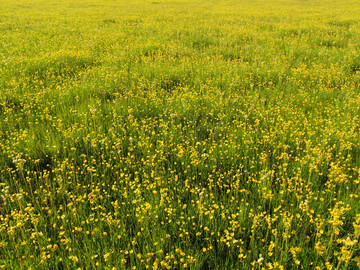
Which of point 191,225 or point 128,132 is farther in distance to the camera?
point 128,132

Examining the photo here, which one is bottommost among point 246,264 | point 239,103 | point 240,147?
point 246,264

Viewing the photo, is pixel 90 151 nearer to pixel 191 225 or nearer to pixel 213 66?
pixel 191 225

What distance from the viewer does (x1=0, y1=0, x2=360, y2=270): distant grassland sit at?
2.33 metres

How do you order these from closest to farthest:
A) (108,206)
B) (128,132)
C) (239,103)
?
(108,206), (128,132), (239,103)

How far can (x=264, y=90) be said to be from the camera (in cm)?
580

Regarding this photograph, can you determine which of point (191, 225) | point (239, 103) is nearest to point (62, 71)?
point (239, 103)

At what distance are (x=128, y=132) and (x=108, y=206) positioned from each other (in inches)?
64.8

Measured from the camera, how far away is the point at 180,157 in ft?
11.9

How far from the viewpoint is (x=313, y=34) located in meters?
11.7

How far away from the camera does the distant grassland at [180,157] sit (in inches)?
91.6

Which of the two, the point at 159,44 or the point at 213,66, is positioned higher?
the point at 159,44

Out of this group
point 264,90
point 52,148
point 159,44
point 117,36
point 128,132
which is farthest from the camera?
point 117,36

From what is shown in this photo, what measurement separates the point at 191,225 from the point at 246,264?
0.65 m

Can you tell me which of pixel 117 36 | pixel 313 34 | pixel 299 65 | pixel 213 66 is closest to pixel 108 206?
pixel 213 66
